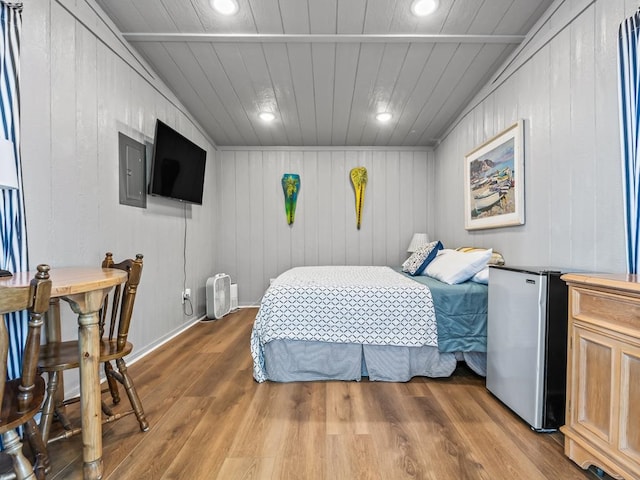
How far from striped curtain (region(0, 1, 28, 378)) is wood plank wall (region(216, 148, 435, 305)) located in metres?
3.04

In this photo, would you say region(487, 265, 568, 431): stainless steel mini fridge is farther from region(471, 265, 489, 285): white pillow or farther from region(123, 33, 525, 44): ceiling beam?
region(123, 33, 525, 44): ceiling beam

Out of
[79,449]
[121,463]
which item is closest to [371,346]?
[121,463]

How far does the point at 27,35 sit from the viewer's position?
1549 millimetres

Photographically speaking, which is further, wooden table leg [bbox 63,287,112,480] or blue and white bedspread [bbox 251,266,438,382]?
blue and white bedspread [bbox 251,266,438,382]

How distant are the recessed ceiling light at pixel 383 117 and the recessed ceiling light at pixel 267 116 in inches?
48.2

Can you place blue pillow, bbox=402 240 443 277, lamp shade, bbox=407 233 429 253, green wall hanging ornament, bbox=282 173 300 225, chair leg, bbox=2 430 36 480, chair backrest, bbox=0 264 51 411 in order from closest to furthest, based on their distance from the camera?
chair backrest, bbox=0 264 51 411, chair leg, bbox=2 430 36 480, blue pillow, bbox=402 240 443 277, lamp shade, bbox=407 233 429 253, green wall hanging ornament, bbox=282 173 300 225

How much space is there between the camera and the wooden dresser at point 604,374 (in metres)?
1.10

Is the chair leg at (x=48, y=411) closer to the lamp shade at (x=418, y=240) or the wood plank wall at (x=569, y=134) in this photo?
the wood plank wall at (x=569, y=134)

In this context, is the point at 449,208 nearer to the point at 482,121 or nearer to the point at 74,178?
the point at 482,121

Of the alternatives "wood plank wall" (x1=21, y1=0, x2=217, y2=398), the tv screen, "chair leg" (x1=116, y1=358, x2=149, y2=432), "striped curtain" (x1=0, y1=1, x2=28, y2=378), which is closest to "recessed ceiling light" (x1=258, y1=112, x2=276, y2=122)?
the tv screen

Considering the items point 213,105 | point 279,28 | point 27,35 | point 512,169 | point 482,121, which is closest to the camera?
point 27,35

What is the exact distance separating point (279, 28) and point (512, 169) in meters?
2.06

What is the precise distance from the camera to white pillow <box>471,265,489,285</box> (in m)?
2.24

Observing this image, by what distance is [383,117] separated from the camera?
11.5 feet
